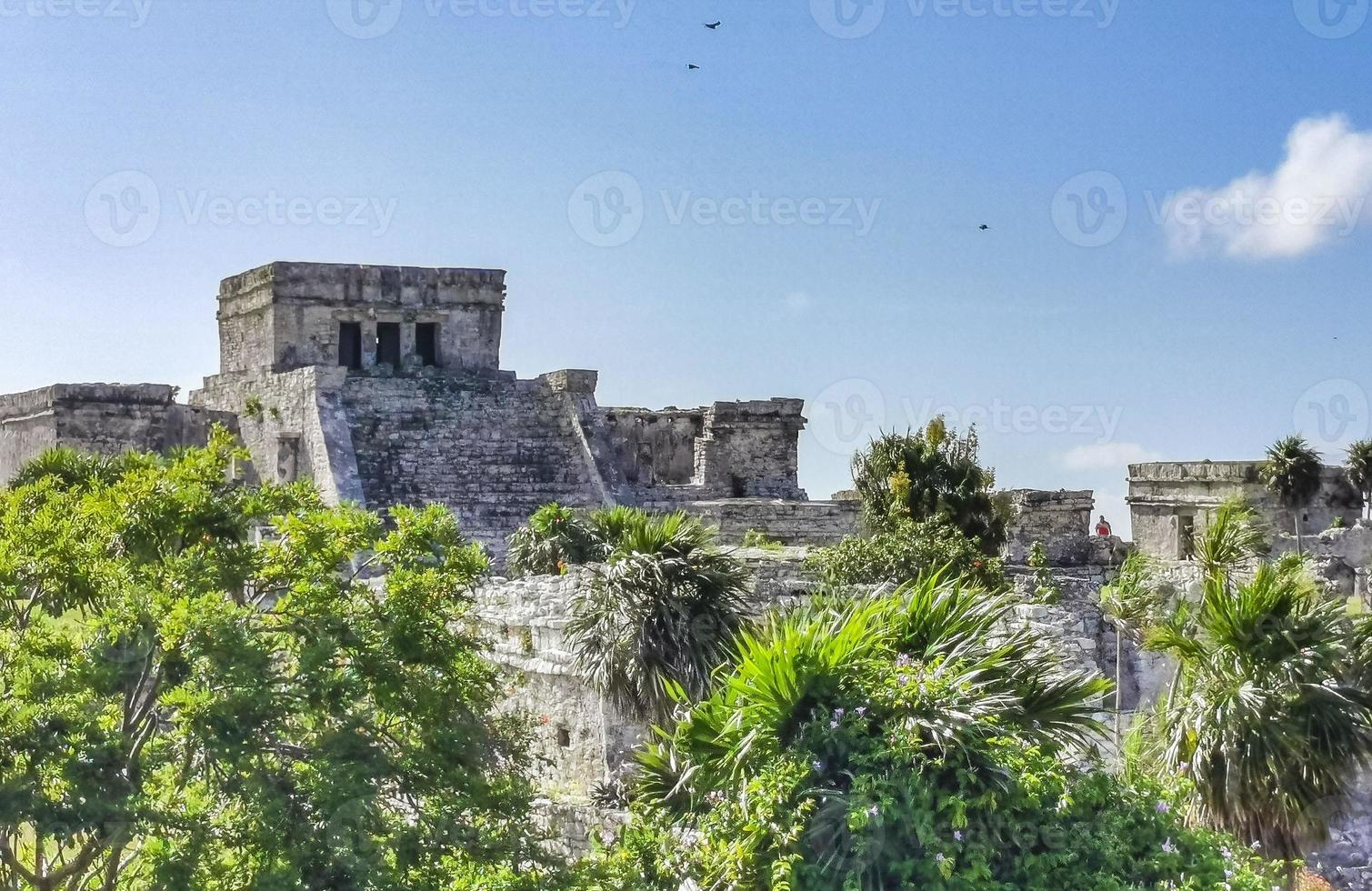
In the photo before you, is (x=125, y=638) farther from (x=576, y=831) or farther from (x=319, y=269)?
(x=319, y=269)

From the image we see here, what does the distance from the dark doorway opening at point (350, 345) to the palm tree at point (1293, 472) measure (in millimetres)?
15372

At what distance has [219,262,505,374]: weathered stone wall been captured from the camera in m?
27.1

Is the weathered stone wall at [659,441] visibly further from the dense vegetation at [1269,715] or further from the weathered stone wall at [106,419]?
the dense vegetation at [1269,715]

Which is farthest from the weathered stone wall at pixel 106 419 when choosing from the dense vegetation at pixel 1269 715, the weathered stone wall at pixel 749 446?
the dense vegetation at pixel 1269 715

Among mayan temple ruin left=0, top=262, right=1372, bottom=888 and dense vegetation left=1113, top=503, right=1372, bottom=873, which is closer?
dense vegetation left=1113, top=503, right=1372, bottom=873

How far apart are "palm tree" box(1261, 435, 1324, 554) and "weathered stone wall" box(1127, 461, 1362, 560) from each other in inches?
7.7

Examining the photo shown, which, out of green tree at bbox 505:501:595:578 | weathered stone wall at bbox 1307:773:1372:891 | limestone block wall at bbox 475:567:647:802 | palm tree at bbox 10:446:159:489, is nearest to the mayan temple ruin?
limestone block wall at bbox 475:567:647:802

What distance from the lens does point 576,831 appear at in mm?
13422

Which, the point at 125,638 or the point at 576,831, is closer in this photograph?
the point at 125,638

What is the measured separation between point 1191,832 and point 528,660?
7391 mm

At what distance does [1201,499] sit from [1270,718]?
19.6m

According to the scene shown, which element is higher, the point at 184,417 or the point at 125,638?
the point at 184,417

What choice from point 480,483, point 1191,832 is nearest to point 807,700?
point 1191,832

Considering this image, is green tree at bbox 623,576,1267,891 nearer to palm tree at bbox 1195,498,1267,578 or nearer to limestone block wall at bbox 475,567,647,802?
palm tree at bbox 1195,498,1267,578
